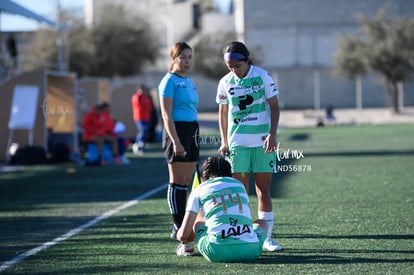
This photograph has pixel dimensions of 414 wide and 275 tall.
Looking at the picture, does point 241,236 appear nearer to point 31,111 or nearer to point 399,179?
point 399,179

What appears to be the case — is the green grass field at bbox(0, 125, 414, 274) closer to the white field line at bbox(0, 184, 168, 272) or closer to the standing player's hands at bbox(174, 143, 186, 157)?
the white field line at bbox(0, 184, 168, 272)

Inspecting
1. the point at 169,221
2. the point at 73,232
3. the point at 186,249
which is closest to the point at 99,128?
the point at 169,221

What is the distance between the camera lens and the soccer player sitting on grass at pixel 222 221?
7441 mm

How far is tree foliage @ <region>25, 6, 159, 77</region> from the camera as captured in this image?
4988cm

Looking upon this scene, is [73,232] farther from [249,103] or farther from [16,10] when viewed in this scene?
[16,10]

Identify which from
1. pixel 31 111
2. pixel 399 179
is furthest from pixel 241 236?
pixel 31 111

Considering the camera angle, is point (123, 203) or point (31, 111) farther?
point (31, 111)

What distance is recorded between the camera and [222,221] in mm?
7441

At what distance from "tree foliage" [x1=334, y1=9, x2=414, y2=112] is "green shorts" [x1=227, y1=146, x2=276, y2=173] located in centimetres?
4519

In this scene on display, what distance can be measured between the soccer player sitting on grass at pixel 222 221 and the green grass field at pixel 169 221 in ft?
0.46

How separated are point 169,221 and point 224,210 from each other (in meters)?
3.45

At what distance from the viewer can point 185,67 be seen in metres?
8.58

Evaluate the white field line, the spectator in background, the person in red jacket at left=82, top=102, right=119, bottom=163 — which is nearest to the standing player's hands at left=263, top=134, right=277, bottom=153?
the white field line

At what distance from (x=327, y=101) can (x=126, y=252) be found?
172ft
